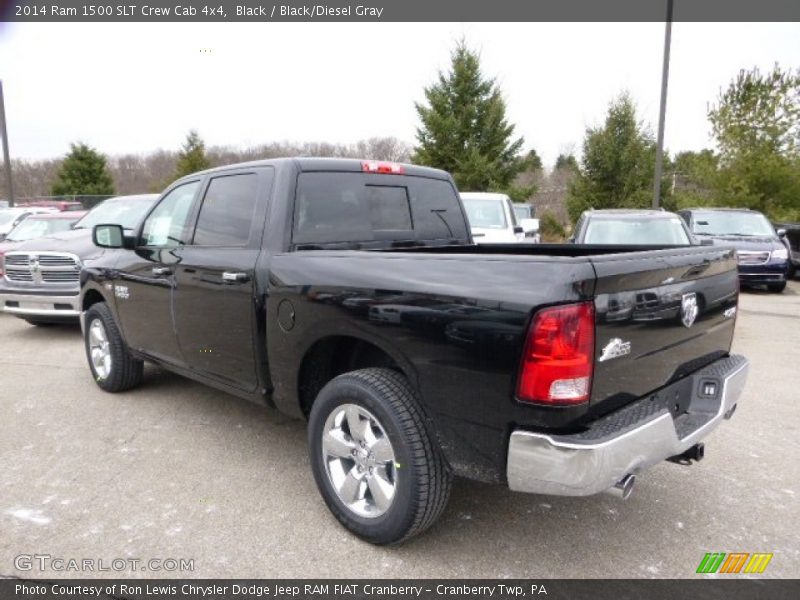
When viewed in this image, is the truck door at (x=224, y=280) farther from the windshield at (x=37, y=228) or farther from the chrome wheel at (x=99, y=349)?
the windshield at (x=37, y=228)

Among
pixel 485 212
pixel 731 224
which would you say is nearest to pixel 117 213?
pixel 485 212

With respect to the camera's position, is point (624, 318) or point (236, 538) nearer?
point (624, 318)

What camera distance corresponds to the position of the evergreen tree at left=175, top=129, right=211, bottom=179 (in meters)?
35.4

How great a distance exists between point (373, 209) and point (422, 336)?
4.69 feet

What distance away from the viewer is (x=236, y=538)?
9.55 feet

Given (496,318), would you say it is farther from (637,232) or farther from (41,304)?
(637,232)

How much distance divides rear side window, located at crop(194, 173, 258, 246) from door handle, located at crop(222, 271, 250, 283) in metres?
0.19

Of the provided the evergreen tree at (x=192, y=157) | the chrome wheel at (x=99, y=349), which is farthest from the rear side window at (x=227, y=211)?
the evergreen tree at (x=192, y=157)

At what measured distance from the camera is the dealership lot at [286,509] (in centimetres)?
275

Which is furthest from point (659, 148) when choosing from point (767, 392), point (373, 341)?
point (373, 341)

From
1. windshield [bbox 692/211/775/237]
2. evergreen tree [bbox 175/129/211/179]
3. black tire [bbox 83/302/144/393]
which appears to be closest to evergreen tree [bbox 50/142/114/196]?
evergreen tree [bbox 175/129/211/179]

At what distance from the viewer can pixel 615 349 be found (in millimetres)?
2314

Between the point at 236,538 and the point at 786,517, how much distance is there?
9.40 feet

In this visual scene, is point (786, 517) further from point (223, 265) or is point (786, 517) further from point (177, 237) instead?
point (177, 237)
